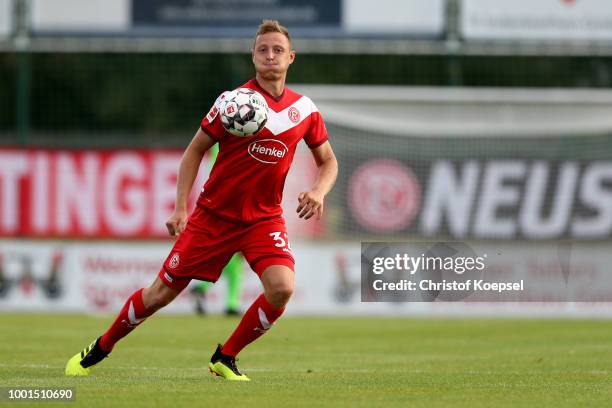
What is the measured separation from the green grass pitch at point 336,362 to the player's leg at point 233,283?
0.20 metres

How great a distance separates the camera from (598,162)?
64.4 feet

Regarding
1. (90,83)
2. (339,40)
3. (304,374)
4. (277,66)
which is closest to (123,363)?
(304,374)

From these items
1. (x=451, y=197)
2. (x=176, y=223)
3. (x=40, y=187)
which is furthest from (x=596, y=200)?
(x=176, y=223)

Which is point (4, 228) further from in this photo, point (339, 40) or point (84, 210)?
point (339, 40)

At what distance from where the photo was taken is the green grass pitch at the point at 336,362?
798cm

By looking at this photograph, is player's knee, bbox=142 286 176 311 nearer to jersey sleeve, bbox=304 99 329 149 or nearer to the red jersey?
the red jersey

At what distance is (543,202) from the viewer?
19.5 metres

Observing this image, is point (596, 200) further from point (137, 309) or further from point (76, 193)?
point (137, 309)

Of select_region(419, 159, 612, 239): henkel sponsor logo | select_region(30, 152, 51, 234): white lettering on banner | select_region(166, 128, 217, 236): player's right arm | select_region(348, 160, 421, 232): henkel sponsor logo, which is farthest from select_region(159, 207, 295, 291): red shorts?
select_region(30, 152, 51, 234): white lettering on banner

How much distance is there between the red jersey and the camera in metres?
8.77

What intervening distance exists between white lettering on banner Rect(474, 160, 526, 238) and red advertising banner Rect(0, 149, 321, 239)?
452cm

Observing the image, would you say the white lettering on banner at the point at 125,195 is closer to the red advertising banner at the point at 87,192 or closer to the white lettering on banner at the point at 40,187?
the red advertising banner at the point at 87,192

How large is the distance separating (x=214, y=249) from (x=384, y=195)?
36.2 feet

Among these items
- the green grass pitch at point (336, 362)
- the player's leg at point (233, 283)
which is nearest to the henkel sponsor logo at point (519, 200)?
the green grass pitch at point (336, 362)
